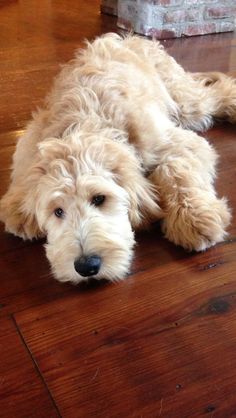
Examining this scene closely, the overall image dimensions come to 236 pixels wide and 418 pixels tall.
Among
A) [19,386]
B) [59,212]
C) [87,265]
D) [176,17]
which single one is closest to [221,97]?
[59,212]

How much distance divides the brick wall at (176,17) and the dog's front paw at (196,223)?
309 cm

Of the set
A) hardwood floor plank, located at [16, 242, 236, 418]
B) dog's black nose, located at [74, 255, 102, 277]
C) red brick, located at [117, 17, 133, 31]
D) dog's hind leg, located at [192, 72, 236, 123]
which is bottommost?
red brick, located at [117, 17, 133, 31]

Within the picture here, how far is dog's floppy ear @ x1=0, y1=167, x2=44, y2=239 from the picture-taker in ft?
6.04

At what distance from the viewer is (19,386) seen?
1356mm

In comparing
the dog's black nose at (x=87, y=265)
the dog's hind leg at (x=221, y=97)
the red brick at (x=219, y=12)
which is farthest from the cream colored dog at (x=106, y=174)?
the red brick at (x=219, y=12)

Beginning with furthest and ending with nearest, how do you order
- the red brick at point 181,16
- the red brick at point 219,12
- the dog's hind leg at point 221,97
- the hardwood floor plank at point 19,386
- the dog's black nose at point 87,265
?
the red brick at point 219,12, the red brick at point 181,16, the dog's hind leg at point 221,97, the dog's black nose at point 87,265, the hardwood floor plank at point 19,386

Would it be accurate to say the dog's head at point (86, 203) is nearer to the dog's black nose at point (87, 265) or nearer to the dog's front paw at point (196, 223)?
the dog's black nose at point (87, 265)

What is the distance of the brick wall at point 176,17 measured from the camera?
4504 millimetres

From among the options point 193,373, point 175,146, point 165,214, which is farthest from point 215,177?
point 193,373

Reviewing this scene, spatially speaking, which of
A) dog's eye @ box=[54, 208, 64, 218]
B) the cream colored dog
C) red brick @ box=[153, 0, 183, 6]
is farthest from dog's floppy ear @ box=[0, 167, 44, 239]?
red brick @ box=[153, 0, 183, 6]

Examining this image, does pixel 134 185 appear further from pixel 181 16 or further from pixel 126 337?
pixel 181 16

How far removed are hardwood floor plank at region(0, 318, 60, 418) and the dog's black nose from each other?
0.27m

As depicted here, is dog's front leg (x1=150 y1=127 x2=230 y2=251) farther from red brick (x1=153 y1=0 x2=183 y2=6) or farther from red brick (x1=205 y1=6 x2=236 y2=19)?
red brick (x1=205 y1=6 x2=236 y2=19)

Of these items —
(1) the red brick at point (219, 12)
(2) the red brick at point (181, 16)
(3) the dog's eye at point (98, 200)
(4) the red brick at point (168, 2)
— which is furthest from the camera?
(1) the red brick at point (219, 12)
